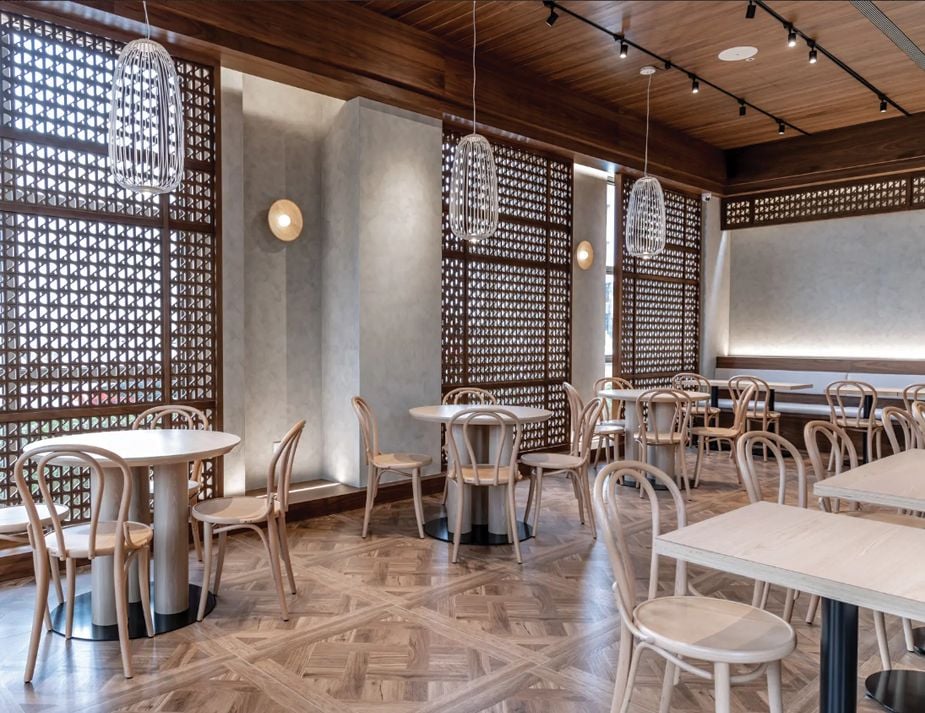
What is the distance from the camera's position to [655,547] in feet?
5.98

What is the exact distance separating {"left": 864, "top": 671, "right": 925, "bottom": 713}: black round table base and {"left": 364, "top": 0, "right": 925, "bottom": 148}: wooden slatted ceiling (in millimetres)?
4021

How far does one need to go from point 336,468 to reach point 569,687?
318cm

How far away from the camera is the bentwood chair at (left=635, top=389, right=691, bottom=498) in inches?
212

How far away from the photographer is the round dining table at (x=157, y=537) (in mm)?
2906

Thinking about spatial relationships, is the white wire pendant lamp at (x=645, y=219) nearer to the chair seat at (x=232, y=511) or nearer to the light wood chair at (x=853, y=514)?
the light wood chair at (x=853, y=514)

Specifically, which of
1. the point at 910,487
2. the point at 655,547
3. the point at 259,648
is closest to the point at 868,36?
the point at 910,487

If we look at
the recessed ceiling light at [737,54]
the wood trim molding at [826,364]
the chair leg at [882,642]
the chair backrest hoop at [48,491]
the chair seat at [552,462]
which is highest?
the recessed ceiling light at [737,54]

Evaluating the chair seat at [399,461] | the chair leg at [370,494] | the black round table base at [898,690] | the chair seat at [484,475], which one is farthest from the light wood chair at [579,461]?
the black round table base at [898,690]

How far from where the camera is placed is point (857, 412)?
709 cm

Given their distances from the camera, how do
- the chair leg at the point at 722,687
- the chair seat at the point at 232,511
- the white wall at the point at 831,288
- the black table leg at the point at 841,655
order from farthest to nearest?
the white wall at the point at 831,288, the chair seat at the point at 232,511, the black table leg at the point at 841,655, the chair leg at the point at 722,687

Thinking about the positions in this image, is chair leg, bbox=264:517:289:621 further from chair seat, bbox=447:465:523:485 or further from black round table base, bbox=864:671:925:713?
black round table base, bbox=864:671:925:713

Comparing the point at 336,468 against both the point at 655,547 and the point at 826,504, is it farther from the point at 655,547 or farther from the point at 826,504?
the point at 655,547

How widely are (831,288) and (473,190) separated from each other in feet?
18.6

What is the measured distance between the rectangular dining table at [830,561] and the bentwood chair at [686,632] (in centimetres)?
14
